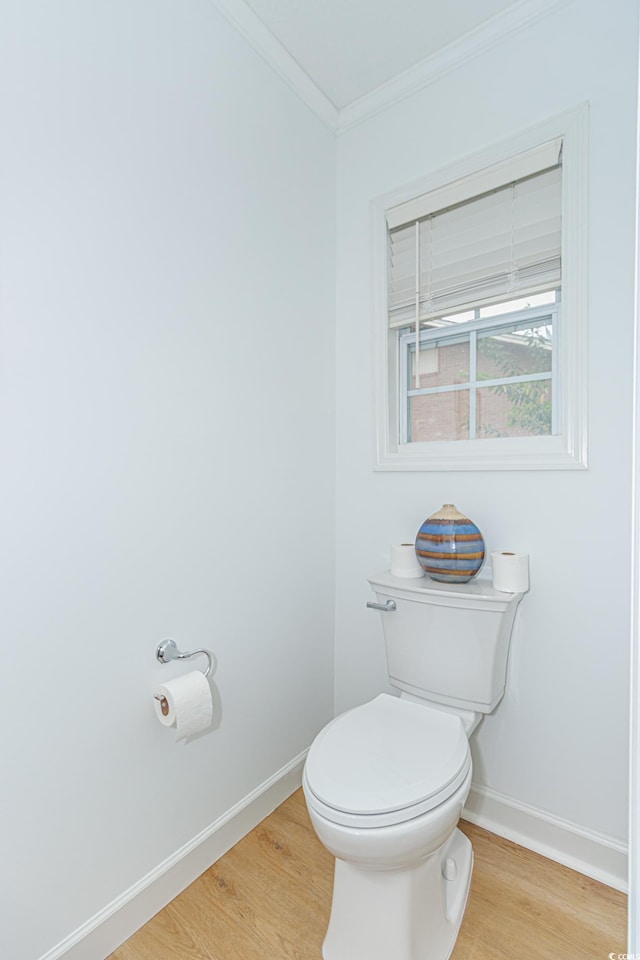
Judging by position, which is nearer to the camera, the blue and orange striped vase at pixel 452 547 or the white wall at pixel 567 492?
the white wall at pixel 567 492

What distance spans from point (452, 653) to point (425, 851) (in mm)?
520

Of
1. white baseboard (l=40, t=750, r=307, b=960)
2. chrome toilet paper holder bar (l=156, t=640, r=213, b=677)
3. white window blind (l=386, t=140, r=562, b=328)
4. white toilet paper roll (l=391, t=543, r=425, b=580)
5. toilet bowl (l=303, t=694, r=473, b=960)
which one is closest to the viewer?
toilet bowl (l=303, t=694, r=473, b=960)

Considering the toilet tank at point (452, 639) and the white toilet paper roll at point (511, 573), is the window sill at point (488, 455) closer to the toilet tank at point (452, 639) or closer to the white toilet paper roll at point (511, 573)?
the white toilet paper roll at point (511, 573)

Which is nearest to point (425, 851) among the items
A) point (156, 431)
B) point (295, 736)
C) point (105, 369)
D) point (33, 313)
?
point (295, 736)

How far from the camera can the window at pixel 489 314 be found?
144 centimetres

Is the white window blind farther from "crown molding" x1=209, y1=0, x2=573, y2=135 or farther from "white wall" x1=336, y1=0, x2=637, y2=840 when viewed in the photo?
"crown molding" x1=209, y1=0, x2=573, y2=135

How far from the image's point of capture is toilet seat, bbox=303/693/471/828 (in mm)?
1043

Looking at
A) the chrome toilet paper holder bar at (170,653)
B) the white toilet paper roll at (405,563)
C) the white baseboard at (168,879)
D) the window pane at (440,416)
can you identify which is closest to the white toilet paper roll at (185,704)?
the chrome toilet paper holder bar at (170,653)

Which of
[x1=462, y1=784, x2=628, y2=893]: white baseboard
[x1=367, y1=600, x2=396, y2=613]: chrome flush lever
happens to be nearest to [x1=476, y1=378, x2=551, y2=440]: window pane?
[x1=367, y1=600, x2=396, y2=613]: chrome flush lever

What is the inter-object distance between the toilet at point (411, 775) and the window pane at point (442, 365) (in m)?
0.72

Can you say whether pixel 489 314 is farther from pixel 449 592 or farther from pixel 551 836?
pixel 551 836

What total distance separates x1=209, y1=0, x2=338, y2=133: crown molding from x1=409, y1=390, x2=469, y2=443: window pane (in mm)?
1132

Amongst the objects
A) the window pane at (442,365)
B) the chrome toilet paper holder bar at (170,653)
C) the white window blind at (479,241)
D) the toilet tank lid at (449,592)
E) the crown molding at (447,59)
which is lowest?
the chrome toilet paper holder bar at (170,653)

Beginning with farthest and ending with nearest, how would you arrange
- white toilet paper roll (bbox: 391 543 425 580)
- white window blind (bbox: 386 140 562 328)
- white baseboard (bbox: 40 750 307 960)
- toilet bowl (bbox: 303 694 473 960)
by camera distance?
1. white toilet paper roll (bbox: 391 543 425 580)
2. white window blind (bbox: 386 140 562 328)
3. white baseboard (bbox: 40 750 307 960)
4. toilet bowl (bbox: 303 694 473 960)
